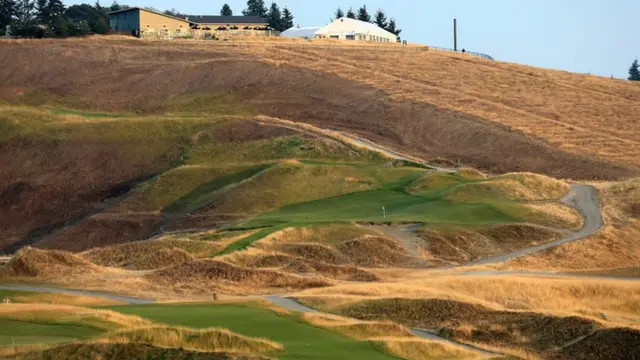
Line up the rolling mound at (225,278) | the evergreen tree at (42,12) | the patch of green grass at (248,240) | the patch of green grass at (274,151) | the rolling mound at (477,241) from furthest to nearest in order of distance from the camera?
1. the evergreen tree at (42,12)
2. the patch of green grass at (274,151)
3. the rolling mound at (477,241)
4. the patch of green grass at (248,240)
5. the rolling mound at (225,278)

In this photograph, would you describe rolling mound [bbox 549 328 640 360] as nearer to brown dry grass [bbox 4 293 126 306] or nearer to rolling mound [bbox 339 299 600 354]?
rolling mound [bbox 339 299 600 354]

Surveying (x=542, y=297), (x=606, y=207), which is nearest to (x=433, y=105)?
(x=606, y=207)

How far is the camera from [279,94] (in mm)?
100312

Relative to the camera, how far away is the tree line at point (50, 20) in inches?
4820

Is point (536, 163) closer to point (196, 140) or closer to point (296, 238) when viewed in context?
point (196, 140)

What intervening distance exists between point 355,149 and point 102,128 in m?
19.2

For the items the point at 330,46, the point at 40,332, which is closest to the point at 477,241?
the point at 40,332

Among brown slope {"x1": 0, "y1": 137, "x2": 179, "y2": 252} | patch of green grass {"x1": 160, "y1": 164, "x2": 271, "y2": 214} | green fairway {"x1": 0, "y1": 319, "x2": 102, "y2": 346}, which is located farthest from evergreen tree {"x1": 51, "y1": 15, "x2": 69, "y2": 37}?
green fairway {"x1": 0, "y1": 319, "x2": 102, "y2": 346}

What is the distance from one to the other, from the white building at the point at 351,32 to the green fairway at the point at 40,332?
4308 inches

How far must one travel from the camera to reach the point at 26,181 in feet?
272

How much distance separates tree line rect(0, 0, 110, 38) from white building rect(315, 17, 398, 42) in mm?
23575

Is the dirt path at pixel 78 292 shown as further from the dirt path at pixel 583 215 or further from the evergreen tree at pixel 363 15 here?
the evergreen tree at pixel 363 15

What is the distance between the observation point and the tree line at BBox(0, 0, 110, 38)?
4820 inches

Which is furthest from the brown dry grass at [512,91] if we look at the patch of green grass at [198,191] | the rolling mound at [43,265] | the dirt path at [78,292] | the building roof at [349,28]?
the dirt path at [78,292]
